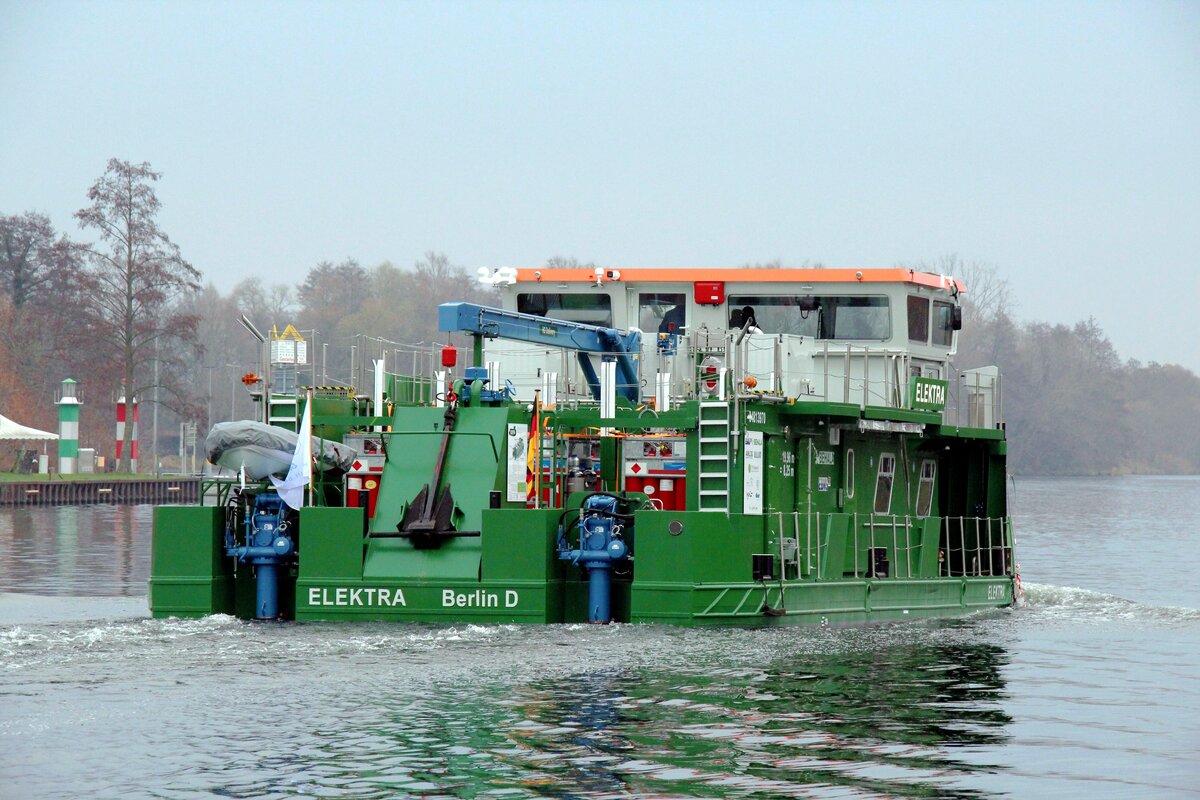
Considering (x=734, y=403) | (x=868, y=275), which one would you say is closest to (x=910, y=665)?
(x=734, y=403)

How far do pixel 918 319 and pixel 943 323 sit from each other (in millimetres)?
970

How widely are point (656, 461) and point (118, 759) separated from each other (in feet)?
30.9

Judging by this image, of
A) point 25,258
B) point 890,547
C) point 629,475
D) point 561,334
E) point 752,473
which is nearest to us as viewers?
point 752,473

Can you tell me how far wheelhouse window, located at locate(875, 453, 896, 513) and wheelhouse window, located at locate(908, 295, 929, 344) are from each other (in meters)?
1.68

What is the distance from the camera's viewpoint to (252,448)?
19.3m

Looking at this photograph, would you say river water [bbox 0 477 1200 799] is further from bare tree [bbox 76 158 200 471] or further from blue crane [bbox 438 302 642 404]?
bare tree [bbox 76 158 200 471]

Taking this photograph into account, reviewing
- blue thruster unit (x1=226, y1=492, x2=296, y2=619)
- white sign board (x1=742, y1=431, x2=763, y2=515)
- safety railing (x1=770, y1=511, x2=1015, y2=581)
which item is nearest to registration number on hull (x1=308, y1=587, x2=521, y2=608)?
blue thruster unit (x1=226, y1=492, x2=296, y2=619)

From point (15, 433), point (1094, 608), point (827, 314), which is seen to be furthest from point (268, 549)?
point (15, 433)

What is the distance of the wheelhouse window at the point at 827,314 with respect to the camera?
23484 millimetres

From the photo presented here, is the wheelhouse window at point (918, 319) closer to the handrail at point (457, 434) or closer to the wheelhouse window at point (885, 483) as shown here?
the wheelhouse window at point (885, 483)

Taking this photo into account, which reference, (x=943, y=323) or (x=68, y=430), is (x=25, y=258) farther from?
(x=943, y=323)

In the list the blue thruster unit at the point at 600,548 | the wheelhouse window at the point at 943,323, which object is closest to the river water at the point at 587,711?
the blue thruster unit at the point at 600,548

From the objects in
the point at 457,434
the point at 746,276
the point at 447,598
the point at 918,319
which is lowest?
the point at 447,598

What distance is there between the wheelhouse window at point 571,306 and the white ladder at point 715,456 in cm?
465
